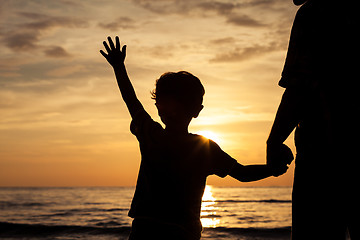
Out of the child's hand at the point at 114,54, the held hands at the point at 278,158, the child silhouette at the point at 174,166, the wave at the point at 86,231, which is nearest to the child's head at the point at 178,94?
the child silhouette at the point at 174,166

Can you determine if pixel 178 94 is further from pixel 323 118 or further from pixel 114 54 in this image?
pixel 323 118

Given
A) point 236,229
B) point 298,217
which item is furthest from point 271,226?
point 298,217

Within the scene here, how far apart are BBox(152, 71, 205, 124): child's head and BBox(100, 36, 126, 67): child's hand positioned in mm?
385

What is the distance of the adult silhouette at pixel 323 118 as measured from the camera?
2.29 meters

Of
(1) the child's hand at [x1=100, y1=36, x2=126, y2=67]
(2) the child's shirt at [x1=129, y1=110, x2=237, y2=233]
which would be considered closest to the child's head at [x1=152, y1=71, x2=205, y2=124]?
(2) the child's shirt at [x1=129, y1=110, x2=237, y2=233]

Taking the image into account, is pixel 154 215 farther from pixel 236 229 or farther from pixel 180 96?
pixel 236 229

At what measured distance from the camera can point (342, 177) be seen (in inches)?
89.7

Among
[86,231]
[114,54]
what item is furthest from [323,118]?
[86,231]

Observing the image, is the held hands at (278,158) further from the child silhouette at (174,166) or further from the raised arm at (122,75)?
the raised arm at (122,75)

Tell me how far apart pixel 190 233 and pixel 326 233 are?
2.65ft

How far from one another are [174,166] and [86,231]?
15.2 meters

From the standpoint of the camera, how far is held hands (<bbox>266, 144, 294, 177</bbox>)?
247cm

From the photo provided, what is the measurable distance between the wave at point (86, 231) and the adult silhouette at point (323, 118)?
44.1 ft

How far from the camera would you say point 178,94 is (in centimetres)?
236
